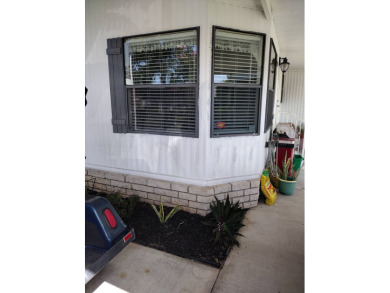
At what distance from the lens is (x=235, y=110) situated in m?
3.18

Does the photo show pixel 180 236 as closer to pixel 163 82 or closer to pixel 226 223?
pixel 226 223

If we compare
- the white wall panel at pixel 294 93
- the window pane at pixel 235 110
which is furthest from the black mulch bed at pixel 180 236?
the white wall panel at pixel 294 93

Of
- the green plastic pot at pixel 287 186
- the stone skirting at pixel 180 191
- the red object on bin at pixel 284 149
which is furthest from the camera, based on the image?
the red object on bin at pixel 284 149

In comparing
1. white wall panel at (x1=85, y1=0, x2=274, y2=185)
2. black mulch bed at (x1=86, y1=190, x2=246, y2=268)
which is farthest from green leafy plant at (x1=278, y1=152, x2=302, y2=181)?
black mulch bed at (x1=86, y1=190, x2=246, y2=268)

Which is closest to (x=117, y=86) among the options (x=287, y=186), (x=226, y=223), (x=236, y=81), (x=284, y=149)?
(x=236, y=81)

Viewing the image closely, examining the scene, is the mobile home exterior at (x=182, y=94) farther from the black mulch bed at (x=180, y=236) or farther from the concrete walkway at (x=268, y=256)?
the concrete walkway at (x=268, y=256)

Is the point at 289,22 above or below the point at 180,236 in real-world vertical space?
above

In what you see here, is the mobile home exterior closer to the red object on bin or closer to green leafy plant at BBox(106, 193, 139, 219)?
green leafy plant at BBox(106, 193, 139, 219)

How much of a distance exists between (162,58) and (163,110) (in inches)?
29.7

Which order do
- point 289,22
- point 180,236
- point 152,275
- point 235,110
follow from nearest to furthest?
point 152,275 → point 180,236 → point 235,110 → point 289,22

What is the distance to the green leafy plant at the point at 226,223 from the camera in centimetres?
257

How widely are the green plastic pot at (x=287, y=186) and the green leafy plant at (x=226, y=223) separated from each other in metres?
1.61

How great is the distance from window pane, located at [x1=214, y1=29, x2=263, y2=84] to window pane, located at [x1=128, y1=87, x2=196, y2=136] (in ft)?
1.64

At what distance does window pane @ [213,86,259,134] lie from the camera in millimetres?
3070
